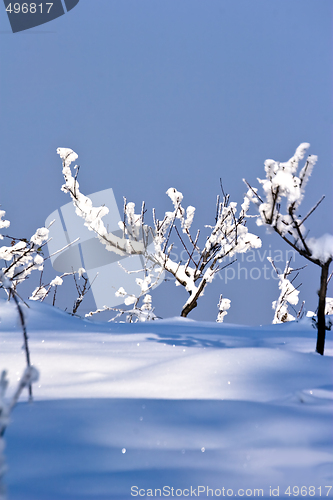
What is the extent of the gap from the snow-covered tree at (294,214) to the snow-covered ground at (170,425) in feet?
2.06

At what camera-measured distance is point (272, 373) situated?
5.97 ft

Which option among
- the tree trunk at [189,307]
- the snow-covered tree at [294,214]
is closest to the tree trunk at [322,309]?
the snow-covered tree at [294,214]

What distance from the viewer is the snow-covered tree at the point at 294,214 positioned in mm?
2309

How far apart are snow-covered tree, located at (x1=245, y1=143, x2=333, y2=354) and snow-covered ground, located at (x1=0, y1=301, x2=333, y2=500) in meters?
0.63

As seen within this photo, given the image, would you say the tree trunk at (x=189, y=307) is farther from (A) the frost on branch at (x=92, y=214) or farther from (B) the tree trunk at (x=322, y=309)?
(B) the tree trunk at (x=322, y=309)

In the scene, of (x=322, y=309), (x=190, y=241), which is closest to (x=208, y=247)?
(x=190, y=241)

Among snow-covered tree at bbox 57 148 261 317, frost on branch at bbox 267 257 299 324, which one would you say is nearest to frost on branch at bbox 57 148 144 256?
snow-covered tree at bbox 57 148 261 317

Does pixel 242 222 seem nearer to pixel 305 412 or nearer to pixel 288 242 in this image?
pixel 288 242

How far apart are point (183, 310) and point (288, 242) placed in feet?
16.2

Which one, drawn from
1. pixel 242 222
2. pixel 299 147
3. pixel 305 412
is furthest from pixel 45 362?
pixel 242 222

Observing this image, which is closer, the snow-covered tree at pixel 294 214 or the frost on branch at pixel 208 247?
the snow-covered tree at pixel 294 214

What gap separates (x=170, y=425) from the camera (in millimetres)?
1188

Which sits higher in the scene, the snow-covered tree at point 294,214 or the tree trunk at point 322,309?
the snow-covered tree at point 294,214

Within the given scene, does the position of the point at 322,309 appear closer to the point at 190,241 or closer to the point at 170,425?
the point at 170,425
